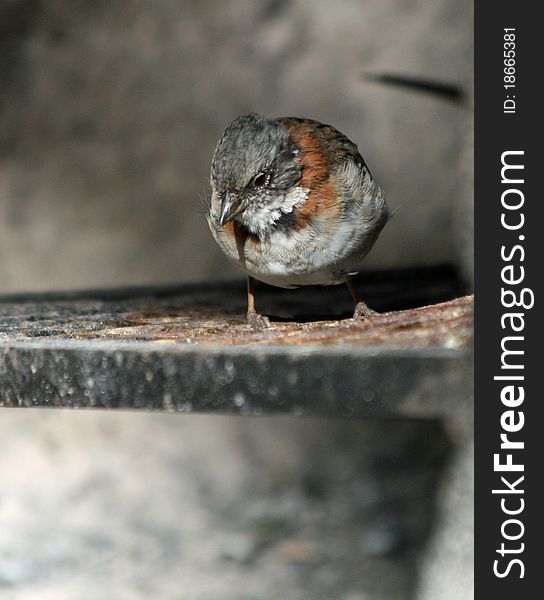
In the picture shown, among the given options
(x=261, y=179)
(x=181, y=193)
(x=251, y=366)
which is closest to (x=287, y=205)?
(x=261, y=179)

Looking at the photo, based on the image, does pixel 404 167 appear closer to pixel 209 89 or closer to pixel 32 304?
pixel 209 89

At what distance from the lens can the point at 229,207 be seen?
10.7 feet

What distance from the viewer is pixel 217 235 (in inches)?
140

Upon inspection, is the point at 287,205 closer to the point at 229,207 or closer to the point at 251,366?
the point at 229,207

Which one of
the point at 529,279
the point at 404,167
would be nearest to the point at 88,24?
the point at 404,167

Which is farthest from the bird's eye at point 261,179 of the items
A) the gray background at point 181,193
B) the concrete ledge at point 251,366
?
the gray background at point 181,193

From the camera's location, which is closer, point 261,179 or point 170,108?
point 261,179

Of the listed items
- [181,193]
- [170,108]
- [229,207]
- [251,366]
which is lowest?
[251,366]

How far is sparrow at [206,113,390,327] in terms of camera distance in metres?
3.29

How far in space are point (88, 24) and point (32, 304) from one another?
2118mm

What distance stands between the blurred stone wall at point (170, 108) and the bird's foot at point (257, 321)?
2162mm

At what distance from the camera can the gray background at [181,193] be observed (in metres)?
5.30

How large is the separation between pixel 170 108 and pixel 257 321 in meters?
2.72

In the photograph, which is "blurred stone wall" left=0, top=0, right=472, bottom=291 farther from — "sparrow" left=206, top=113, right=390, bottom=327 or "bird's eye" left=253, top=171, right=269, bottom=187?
"bird's eye" left=253, top=171, right=269, bottom=187
